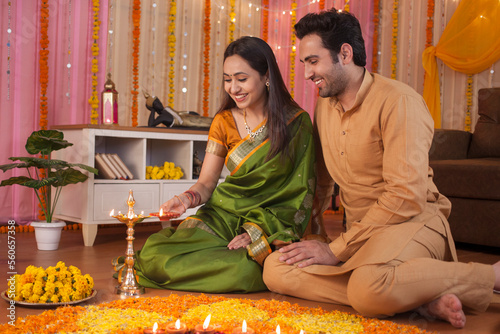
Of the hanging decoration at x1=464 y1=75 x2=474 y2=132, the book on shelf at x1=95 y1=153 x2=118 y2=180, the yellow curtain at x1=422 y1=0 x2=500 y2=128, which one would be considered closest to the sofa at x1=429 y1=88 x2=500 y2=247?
the yellow curtain at x1=422 y1=0 x2=500 y2=128

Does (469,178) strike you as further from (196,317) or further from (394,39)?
(394,39)

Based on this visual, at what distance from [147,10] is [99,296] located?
9.67ft

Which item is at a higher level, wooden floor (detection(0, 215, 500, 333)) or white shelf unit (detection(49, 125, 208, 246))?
white shelf unit (detection(49, 125, 208, 246))

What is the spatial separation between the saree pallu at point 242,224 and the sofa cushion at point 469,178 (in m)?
1.49

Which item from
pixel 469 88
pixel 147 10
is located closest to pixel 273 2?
pixel 147 10

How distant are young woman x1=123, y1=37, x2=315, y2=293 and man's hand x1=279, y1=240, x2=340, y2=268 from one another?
149mm

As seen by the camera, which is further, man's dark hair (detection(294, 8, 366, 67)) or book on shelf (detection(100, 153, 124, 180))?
book on shelf (detection(100, 153, 124, 180))

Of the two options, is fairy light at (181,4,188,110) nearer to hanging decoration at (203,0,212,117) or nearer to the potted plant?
hanging decoration at (203,0,212,117)

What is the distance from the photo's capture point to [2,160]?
3.84 m

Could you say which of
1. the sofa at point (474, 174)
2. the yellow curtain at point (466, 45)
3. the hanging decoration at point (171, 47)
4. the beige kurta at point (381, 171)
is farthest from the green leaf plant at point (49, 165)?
the yellow curtain at point (466, 45)

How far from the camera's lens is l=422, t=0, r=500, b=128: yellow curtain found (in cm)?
466

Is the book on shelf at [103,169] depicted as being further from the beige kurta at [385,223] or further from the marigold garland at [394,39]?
the marigold garland at [394,39]

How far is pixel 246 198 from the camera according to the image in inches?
98.0

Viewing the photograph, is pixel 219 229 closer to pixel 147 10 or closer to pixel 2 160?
pixel 2 160
